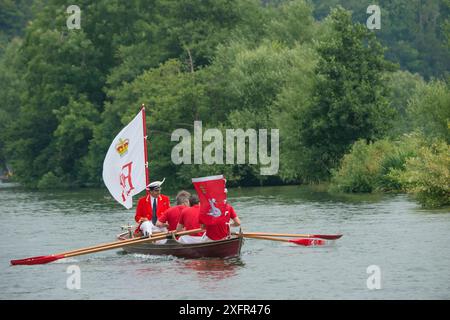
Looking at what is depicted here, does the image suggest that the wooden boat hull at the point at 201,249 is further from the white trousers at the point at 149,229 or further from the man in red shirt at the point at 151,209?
the man in red shirt at the point at 151,209

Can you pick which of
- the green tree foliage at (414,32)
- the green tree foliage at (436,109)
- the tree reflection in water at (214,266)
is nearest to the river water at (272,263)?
the tree reflection in water at (214,266)

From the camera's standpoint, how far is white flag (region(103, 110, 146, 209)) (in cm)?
3272

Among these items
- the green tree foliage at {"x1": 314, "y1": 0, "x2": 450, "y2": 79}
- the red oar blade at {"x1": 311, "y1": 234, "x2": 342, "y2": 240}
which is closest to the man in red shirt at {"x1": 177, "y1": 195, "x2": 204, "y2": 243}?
the red oar blade at {"x1": 311, "y1": 234, "x2": 342, "y2": 240}

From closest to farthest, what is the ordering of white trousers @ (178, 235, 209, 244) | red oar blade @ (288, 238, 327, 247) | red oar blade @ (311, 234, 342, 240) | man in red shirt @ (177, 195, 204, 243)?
man in red shirt @ (177, 195, 204, 243) < white trousers @ (178, 235, 209, 244) < red oar blade @ (288, 238, 327, 247) < red oar blade @ (311, 234, 342, 240)

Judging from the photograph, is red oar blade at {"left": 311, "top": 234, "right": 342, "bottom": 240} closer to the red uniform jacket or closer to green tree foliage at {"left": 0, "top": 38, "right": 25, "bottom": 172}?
the red uniform jacket

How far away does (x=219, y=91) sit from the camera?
225ft

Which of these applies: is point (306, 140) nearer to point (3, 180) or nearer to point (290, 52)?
point (290, 52)

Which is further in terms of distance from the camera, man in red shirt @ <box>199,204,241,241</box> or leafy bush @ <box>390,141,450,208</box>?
leafy bush @ <box>390,141,450,208</box>

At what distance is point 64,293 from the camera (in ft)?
82.7

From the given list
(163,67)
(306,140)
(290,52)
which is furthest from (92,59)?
(306,140)

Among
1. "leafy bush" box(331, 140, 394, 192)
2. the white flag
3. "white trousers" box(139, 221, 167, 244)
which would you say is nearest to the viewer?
"white trousers" box(139, 221, 167, 244)

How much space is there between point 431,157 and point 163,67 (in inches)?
1330

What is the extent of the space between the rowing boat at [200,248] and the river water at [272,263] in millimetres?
206

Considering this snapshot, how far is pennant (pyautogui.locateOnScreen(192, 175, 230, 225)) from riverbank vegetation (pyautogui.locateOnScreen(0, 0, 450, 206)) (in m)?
16.4
